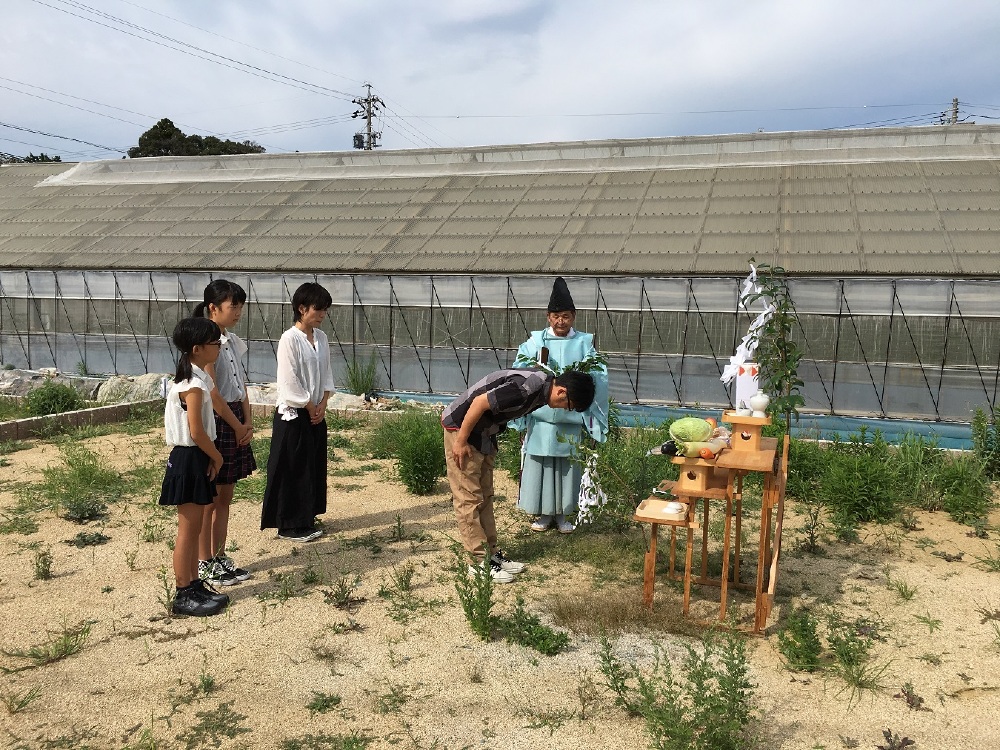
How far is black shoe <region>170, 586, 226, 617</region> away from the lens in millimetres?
4012

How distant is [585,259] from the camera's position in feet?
39.0

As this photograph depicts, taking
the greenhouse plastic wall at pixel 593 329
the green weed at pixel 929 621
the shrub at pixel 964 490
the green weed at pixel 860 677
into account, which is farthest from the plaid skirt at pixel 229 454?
the greenhouse plastic wall at pixel 593 329

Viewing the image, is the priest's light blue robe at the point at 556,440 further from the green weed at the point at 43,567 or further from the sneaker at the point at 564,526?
the green weed at the point at 43,567

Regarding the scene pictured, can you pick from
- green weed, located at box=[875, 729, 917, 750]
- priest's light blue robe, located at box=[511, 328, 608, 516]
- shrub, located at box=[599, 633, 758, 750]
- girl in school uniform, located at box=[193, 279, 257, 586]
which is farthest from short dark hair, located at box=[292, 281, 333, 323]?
green weed, located at box=[875, 729, 917, 750]

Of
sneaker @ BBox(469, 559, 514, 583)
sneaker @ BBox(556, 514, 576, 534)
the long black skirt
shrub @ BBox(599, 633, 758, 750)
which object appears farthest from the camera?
sneaker @ BBox(556, 514, 576, 534)

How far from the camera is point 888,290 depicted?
1020 centimetres

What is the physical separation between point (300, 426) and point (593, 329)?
7009 mm

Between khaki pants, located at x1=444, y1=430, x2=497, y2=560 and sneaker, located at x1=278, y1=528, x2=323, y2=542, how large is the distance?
1342 mm

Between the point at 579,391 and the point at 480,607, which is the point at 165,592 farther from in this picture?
the point at 579,391

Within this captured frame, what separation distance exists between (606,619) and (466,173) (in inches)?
557

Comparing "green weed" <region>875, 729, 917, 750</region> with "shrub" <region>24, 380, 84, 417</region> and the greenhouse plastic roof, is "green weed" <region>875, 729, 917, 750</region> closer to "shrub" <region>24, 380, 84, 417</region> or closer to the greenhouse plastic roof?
the greenhouse plastic roof

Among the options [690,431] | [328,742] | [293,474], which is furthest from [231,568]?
[690,431]

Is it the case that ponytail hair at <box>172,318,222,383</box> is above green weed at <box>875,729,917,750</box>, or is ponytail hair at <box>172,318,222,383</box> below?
above

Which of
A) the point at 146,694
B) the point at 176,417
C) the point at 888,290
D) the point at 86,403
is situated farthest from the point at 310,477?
the point at 888,290
